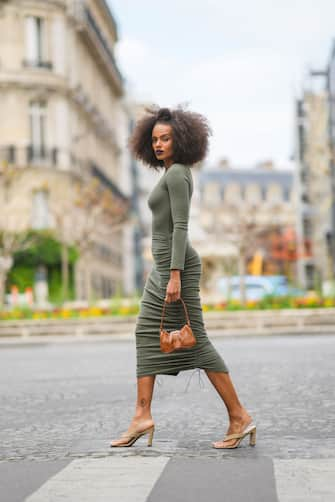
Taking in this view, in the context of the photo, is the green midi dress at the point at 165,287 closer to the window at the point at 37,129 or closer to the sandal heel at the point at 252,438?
the sandal heel at the point at 252,438

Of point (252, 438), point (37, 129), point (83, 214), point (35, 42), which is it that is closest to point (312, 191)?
point (35, 42)

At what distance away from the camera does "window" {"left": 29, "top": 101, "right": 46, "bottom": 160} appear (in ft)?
154

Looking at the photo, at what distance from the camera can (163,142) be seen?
21.3 ft

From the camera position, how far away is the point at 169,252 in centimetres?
634

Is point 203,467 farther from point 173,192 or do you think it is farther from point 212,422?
point 212,422

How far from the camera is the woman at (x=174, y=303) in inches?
246

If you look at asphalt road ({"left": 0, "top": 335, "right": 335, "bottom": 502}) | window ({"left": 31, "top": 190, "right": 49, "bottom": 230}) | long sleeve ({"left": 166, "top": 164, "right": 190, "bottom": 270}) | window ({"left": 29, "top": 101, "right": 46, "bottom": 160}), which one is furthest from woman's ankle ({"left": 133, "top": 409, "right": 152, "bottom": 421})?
window ({"left": 29, "top": 101, "right": 46, "bottom": 160})

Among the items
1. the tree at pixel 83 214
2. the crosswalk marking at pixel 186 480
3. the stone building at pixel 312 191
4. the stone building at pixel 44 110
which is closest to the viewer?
the crosswalk marking at pixel 186 480

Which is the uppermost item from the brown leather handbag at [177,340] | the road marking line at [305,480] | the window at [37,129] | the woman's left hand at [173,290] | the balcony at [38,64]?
the balcony at [38,64]

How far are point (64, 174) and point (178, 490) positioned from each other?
4267cm

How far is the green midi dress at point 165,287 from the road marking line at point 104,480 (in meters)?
0.62

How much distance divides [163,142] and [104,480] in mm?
2157

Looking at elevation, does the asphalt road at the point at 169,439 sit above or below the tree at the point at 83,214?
below

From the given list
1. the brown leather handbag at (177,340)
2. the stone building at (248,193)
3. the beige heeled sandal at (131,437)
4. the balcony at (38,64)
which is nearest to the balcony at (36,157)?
the balcony at (38,64)
